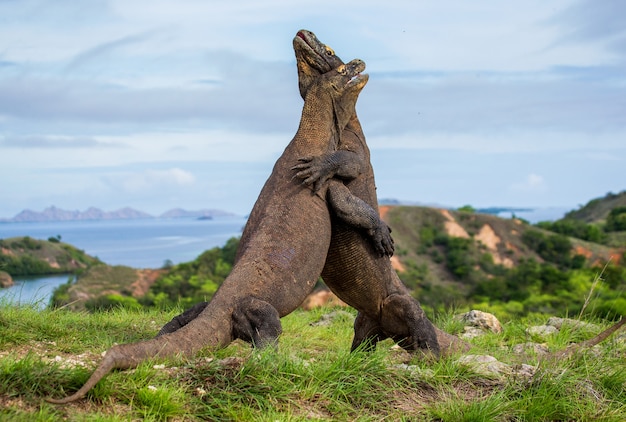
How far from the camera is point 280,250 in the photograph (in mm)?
6195

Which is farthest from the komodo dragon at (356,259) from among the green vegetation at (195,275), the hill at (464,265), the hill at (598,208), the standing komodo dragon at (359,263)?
the hill at (598,208)

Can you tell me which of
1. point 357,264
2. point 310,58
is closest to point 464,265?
point 357,264

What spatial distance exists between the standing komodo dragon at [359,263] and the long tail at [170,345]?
141cm

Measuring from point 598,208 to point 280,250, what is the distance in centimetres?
5603

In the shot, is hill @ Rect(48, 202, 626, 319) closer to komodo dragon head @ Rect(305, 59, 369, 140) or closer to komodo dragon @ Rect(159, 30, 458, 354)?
komodo dragon @ Rect(159, 30, 458, 354)

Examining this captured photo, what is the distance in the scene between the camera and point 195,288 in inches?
1048

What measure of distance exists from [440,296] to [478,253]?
821 centimetres

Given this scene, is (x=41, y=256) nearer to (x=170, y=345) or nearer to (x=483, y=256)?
(x=483, y=256)

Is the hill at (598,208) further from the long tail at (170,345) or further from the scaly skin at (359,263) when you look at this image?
the long tail at (170,345)

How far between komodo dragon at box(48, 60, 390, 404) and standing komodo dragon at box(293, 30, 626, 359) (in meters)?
0.16

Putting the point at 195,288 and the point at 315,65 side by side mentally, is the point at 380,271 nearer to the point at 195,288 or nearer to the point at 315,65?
the point at 315,65

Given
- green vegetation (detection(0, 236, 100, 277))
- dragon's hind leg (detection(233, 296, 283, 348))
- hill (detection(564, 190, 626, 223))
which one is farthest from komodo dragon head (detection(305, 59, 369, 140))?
hill (detection(564, 190, 626, 223))

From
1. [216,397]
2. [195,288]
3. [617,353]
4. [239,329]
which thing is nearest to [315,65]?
[239,329]

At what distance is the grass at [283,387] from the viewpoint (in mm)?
4926
